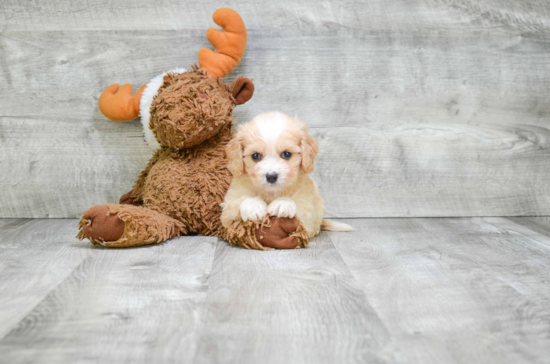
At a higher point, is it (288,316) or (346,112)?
(346,112)

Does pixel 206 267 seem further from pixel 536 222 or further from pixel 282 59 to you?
pixel 536 222

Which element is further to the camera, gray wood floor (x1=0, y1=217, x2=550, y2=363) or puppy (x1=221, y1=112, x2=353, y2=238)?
puppy (x1=221, y1=112, x2=353, y2=238)

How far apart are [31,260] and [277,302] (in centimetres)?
63

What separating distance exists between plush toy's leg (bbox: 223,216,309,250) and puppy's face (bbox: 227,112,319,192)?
0.09 metres

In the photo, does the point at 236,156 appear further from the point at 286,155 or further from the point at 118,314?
the point at 118,314

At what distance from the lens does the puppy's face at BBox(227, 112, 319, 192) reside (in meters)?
1.13

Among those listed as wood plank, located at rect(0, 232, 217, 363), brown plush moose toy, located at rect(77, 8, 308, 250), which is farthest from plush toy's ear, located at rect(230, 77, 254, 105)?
wood plank, located at rect(0, 232, 217, 363)

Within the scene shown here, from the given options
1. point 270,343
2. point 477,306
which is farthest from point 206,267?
point 477,306

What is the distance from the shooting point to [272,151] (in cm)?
114

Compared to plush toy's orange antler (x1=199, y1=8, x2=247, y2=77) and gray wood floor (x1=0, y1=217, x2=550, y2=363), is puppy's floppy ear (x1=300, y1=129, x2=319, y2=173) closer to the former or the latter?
gray wood floor (x1=0, y1=217, x2=550, y2=363)

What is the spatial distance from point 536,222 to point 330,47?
93 cm

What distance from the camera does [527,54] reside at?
5.24 ft

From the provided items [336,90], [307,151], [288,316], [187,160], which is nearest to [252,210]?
[307,151]

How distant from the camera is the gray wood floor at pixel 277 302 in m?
0.66
